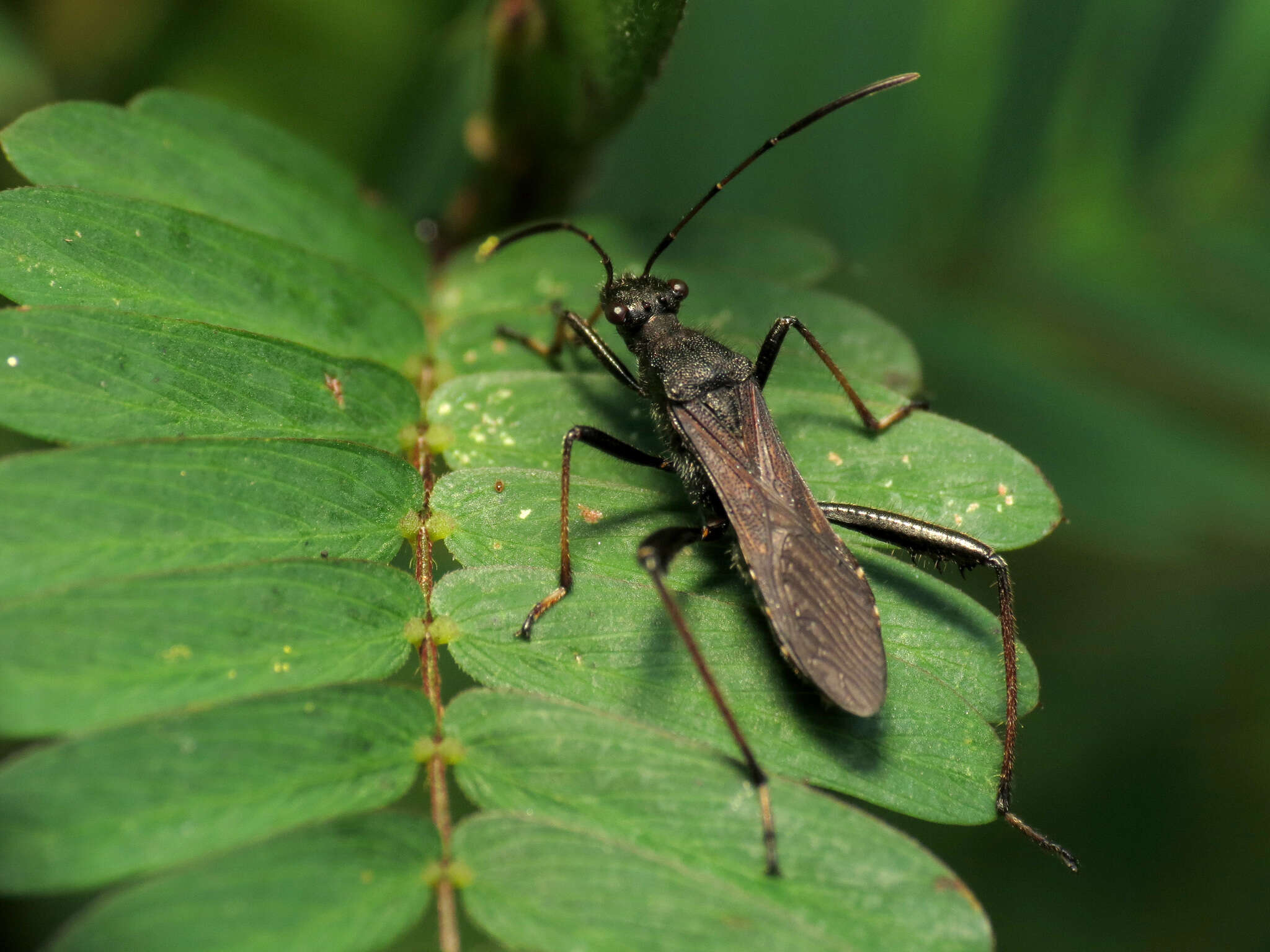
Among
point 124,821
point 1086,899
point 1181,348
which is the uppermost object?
point 1181,348

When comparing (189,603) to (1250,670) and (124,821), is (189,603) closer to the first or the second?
(124,821)

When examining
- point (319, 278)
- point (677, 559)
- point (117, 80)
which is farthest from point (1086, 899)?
point (117, 80)

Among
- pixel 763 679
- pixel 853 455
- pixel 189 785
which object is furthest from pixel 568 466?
pixel 189 785

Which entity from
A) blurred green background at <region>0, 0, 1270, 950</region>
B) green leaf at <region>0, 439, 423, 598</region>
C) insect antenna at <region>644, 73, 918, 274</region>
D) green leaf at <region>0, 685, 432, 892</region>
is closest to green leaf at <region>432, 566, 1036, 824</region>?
green leaf at <region>0, 439, 423, 598</region>

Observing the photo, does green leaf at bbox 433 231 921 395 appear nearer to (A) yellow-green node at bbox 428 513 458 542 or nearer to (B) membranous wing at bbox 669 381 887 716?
(B) membranous wing at bbox 669 381 887 716

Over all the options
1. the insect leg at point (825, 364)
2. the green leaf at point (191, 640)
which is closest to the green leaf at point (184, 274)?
the green leaf at point (191, 640)

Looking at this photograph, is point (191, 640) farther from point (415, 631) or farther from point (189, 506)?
point (415, 631)
